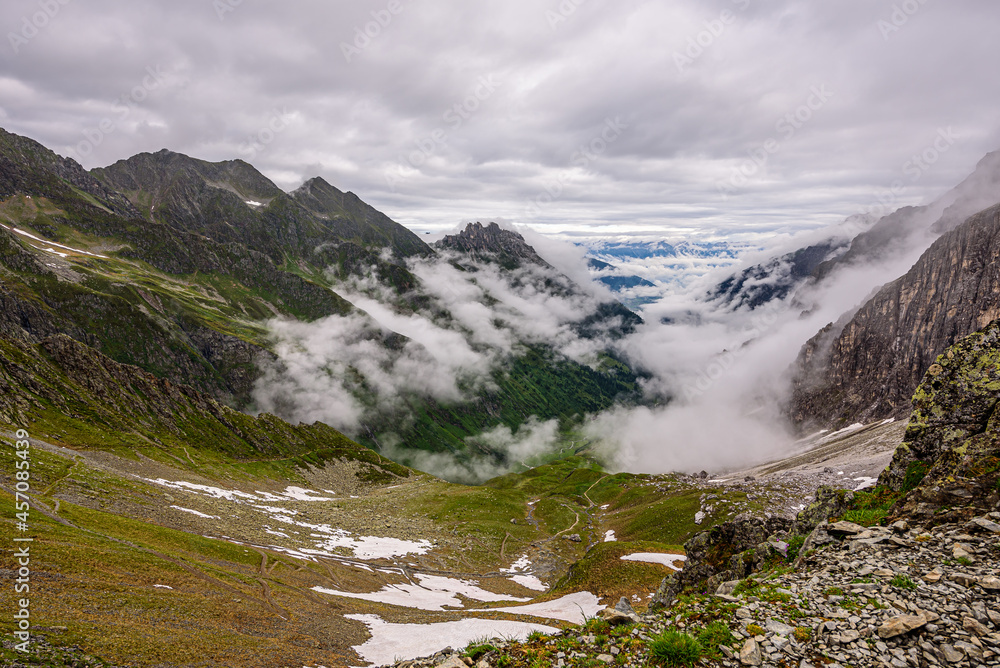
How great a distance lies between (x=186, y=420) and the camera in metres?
150

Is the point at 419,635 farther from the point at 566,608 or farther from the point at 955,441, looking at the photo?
the point at 955,441

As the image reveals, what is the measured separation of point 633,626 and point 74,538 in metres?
48.7

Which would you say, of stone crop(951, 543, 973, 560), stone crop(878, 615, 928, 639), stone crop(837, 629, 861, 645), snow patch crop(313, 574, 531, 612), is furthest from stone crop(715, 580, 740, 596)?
snow patch crop(313, 574, 531, 612)

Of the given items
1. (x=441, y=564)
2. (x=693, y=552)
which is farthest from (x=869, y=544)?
(x=441, y=564)

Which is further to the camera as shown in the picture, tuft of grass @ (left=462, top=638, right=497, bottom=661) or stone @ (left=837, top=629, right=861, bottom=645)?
tuft of grass @ (left=462, top=638, right=497, bottom=661)

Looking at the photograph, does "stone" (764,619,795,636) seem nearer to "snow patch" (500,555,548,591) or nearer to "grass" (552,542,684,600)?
"grass" (552,542,684,600)

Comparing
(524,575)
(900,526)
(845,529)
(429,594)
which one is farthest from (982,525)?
(524,575)

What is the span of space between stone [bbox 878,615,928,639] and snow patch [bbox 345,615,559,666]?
23269mm

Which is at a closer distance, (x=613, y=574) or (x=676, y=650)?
(x=676, y=650)

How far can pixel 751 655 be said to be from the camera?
11188 millimetres

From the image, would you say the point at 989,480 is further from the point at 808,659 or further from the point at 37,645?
the point at 37,645

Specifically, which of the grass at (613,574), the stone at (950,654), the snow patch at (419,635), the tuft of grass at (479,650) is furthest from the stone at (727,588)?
the grass at (613,574)

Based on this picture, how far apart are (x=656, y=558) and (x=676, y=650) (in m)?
Answer: 55.0

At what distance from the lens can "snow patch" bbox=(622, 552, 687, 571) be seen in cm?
5712
